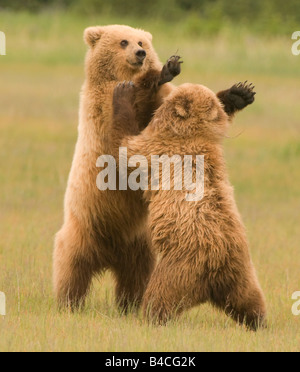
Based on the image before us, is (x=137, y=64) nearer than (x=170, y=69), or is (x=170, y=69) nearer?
(x=170, y=69)

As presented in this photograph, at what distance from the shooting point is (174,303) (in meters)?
5.55

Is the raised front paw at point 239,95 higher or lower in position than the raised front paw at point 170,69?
lower

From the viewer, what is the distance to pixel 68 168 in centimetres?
1272

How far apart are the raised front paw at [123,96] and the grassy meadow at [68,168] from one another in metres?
1.40

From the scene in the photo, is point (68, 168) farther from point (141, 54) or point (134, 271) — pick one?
point (141, 54)

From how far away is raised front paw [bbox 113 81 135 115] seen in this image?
5938 mm

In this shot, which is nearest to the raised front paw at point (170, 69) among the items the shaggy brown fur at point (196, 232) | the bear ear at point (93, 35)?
the shaggy brown fur at point (196, 232)

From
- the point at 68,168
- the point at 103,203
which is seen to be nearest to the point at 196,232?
the point at 103,203

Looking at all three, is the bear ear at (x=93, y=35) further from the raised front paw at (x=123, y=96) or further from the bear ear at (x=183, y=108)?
the bear ear at (x=183, y=108)

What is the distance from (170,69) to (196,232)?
1.20 meters

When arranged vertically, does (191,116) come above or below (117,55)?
below

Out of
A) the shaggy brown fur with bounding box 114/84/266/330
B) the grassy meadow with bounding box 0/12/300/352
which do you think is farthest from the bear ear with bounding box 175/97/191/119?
the grassy meadow with bounding box 0/12/300/352

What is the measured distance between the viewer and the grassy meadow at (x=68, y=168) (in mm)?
5309

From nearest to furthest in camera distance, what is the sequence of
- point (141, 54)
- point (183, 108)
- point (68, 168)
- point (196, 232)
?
point (196, 232)
point (183, 108)
point (141, 54)
point (68, 168)
